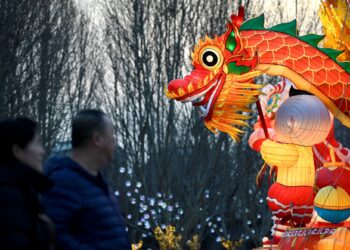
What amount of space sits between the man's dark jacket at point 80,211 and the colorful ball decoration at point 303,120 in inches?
317

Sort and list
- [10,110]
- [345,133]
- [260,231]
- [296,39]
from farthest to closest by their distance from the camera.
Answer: [345,133] < [260,231] < [10,110] < [296,39]

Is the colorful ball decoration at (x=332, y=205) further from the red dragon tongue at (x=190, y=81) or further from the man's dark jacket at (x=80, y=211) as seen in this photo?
the man's dark jacket at (x=80, y=211)

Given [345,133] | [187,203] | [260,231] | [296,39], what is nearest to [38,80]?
[187,203]

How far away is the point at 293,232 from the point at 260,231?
758 inches

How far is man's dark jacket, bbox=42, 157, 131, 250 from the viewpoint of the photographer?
613 cm

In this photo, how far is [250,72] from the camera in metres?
14.7

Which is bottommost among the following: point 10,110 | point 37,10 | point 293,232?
point 293,232

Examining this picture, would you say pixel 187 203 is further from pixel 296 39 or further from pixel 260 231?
pixel 296 39

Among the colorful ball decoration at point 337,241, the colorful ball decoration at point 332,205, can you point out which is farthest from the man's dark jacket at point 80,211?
the colorful ball decoration at point 332,205

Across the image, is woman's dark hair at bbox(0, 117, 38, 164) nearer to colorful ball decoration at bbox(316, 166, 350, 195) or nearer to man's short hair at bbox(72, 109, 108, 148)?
man's short hair at bbox(72, 109, 108, 148)

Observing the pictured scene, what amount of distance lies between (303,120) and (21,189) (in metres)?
8.66

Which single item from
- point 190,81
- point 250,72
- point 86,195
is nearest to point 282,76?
point 250,72

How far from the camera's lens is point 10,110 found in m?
25.7

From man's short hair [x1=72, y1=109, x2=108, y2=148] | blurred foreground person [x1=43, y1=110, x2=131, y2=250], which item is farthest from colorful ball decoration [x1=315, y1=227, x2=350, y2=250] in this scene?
man's short hair [x1=72, y1=109, x2=108, y2=148]
